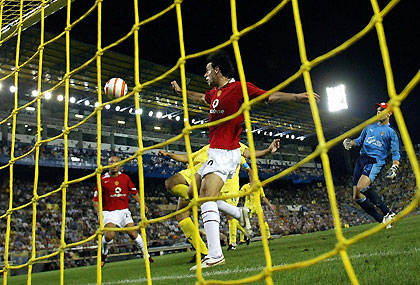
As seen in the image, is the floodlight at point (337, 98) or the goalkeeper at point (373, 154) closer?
the goalkeeper at point (373, 154)

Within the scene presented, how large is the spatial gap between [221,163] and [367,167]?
152 inches

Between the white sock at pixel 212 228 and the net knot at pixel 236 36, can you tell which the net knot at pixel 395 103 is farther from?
the white sock at pixel 212 228

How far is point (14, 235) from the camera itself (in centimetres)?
1744

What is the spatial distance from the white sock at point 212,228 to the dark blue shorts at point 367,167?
12.2 ft

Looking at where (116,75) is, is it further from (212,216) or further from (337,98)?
(212,216)

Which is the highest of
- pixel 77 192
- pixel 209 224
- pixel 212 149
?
pixel 77 192

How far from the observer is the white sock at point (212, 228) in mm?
3961

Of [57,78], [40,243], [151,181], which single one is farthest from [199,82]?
[40,243]

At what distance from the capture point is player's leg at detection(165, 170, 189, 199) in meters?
5.62

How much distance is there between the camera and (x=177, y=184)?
5.64m

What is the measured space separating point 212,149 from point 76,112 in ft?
81.5

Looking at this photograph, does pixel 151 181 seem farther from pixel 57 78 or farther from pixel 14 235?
pixel 14 235

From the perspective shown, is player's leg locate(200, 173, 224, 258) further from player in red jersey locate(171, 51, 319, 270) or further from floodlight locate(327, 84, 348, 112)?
floodlight locate(327, 84, 348, 112)

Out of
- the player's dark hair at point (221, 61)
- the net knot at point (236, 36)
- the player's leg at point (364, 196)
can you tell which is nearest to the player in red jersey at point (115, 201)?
the player's dark hair at point (221, 61)
